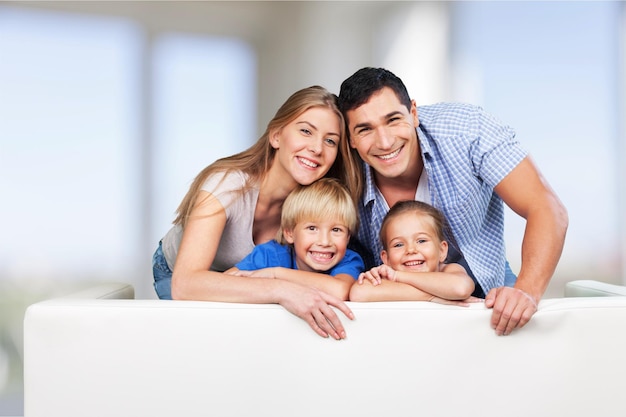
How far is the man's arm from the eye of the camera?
4.40 ft

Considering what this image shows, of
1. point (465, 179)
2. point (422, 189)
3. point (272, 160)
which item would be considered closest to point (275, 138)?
point (272, 160)

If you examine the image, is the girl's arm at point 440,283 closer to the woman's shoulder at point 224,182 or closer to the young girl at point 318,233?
the young girl at point 318,233

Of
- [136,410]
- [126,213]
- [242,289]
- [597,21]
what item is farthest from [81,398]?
[597,21]

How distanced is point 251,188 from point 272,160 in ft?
0.47

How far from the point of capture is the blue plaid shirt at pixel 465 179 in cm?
191

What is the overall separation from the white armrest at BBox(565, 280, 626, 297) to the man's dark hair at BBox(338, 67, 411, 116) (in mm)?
691

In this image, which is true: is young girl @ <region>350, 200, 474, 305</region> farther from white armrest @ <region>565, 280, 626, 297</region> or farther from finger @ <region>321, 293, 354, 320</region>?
white armrest @ <region>565, 280, 626, 297</region>

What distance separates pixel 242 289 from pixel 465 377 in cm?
47

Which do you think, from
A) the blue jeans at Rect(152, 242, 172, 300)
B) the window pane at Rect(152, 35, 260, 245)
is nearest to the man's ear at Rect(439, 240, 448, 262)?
the blue jeans at Rect(152, 242, 172, 300)

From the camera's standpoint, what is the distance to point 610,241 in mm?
4191

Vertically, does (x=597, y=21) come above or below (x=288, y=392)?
above

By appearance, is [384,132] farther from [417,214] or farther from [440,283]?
[440,283]

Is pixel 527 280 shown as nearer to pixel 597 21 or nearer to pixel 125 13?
pixel 597 21

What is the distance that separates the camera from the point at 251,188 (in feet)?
6.66
